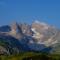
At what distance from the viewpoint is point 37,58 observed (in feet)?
126

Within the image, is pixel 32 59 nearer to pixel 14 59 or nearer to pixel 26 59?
pixel 26 59

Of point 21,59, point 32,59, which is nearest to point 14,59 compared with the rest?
point 21,59

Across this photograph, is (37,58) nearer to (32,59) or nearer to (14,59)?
(32,59)

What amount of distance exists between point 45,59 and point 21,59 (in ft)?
16.2

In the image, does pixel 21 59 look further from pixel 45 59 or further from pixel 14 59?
pixel 45 59

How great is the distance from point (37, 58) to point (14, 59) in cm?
461

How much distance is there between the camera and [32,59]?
123 feet

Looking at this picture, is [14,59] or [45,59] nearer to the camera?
[45,59]

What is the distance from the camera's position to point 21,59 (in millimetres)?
40344

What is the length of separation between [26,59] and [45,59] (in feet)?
10.8

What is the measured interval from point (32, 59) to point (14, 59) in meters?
4.40

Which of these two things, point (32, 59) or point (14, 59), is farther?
point (14, 59)

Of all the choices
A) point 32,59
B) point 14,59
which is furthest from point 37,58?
point 14,59

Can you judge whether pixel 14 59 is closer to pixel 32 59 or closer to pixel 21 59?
pixel 21 59
